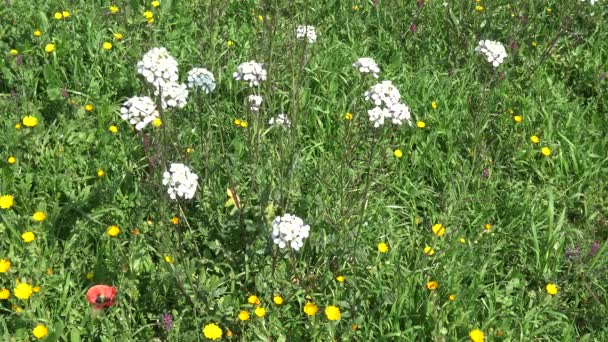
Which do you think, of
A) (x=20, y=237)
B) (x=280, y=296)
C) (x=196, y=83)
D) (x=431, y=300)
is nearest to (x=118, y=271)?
(x=20, y=237)

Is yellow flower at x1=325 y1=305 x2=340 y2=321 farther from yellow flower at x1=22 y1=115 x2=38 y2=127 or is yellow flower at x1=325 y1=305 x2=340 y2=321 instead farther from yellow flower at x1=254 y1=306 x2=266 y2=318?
yellow flower at x1=22 y1=115 x2=38 y2=127

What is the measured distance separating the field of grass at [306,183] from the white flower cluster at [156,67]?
0.08 meters

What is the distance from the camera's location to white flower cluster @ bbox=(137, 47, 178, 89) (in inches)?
76.5

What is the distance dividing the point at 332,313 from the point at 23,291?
1.09 metres

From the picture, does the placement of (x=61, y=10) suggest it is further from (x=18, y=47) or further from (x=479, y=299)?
(x=479, y=299)

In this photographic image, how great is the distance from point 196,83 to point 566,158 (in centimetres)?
188

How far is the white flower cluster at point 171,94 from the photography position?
2.03 metres

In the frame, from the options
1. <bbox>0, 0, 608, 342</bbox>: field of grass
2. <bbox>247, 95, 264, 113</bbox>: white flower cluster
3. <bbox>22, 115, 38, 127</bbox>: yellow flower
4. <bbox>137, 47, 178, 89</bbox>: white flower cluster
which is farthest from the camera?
<bbox>22, 115, 38, 127</bbox>: yellow flower

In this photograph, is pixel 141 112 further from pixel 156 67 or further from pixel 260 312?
pixel 260 312

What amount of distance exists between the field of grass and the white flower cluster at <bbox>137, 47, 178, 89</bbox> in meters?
0.08

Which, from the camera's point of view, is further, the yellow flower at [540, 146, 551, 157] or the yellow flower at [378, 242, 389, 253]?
the yellow flower at [540, 146, 551, 157]

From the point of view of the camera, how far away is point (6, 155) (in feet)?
8.92

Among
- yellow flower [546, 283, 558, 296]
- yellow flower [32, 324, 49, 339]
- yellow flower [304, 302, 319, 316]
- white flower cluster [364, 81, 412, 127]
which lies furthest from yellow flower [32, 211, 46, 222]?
yellow flower [546, 283, 558, 296]

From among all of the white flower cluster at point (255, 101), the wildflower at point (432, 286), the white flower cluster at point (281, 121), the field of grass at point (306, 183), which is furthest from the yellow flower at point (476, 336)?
the white flower cluster at point (255, 101)
